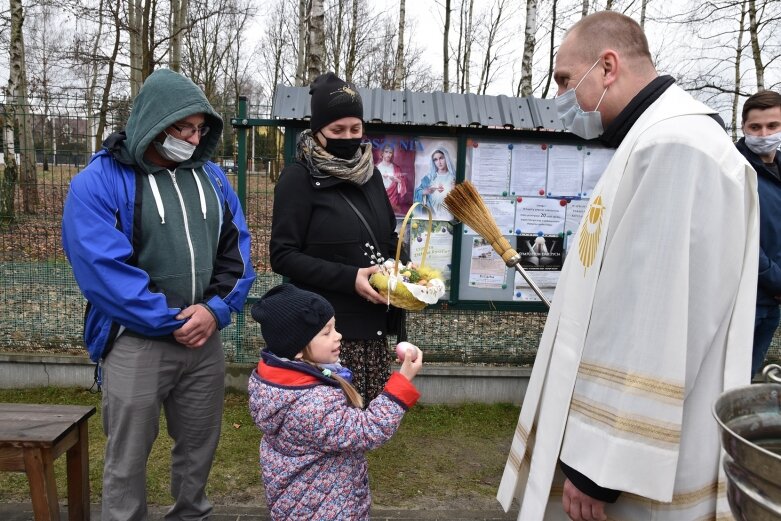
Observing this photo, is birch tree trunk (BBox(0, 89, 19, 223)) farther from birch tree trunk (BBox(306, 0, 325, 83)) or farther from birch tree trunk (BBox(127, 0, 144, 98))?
birch tree trunk (BBox(127, 0, 144, 98))

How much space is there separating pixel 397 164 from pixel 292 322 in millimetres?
2788

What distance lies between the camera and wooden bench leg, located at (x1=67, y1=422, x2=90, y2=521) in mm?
3086

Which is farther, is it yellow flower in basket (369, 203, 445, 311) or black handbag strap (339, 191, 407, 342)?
black handbag strap (339, 191, 407, 342)

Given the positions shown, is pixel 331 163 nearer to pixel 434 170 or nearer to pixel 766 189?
pixel 434 170

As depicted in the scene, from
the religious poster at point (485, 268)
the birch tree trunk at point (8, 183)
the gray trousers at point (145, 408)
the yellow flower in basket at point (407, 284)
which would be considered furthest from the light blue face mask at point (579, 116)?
the birch tree trunk at point (8, 183)

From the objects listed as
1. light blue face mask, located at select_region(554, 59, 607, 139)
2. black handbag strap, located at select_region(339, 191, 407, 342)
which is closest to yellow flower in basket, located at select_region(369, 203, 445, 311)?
black handbag strap, located at select_region(339, 191, 407, 342)

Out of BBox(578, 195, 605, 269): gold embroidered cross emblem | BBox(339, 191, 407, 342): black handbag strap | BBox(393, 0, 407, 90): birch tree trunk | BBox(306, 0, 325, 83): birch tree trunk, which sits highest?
BBox(393, 0, 407, 90): birch tree trunk

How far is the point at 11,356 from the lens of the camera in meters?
4.92

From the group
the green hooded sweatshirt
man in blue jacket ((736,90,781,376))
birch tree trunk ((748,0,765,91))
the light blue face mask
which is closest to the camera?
the light blue face mask

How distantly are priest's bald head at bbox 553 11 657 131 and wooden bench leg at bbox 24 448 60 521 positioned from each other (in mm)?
2684

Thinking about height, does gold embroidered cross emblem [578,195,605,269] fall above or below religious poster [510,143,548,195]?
below

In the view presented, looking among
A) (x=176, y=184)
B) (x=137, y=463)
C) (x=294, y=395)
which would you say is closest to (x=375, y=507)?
(x=137, y=463)

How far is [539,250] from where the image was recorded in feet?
16.0

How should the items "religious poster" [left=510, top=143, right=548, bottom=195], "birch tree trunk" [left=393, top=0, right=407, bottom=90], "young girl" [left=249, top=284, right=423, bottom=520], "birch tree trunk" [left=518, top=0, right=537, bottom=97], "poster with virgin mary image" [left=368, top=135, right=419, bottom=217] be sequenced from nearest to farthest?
"young girl" [left=249, top=284, right=423, bottom=520]
"poster with virgin mary image" [left=368, top=135, right=419, bottom=217]
"religious poster" [left=510, top=143, right=548, bottom=195]
"birch tree trunk" [left=518, top=0, right=537, bottom=97]
"birch tree trunk" [left=393, top=0, right=407, bottom=90]
